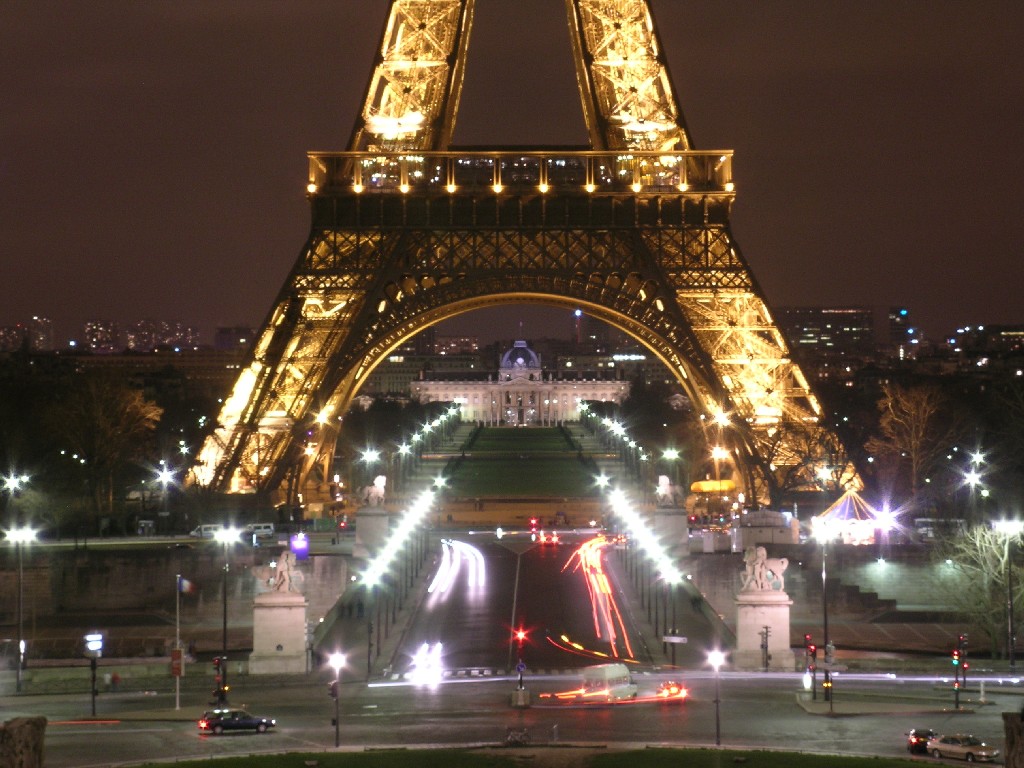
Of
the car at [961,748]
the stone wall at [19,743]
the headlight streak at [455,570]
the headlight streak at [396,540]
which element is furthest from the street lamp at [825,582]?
the stone wall at [19,743]

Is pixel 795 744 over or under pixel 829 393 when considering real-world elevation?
under

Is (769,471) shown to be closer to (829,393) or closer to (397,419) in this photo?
(829,393)

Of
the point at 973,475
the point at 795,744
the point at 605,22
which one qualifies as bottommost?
the point at 795,744

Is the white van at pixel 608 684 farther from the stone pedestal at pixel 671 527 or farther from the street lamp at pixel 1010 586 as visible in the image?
the stone pedestal at pixel 671 527

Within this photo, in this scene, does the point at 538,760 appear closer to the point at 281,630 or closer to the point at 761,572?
the point at 281,630

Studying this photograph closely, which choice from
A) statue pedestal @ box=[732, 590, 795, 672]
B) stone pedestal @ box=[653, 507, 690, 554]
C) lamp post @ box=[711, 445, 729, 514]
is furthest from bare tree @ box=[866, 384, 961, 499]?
statue pedestal @ box=[732, 590, 795, 672]

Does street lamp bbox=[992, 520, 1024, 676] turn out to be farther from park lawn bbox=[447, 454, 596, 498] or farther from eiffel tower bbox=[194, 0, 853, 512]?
park lawn bbox=[447, 454, 596, 498]

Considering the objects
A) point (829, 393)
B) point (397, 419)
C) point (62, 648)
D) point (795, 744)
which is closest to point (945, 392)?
point (829, 393)

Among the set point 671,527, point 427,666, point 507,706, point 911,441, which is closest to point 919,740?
point 507,706
